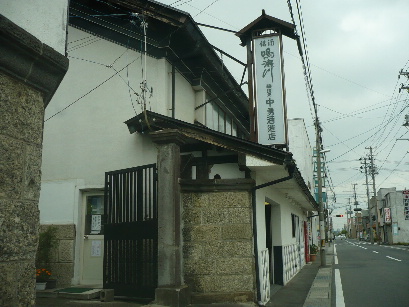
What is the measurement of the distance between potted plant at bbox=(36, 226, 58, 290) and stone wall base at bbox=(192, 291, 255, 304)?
3.83 metres

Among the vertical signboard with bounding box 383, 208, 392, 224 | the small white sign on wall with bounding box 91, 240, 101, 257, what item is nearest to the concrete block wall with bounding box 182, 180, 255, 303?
the small white sign on wall with bounding box 91, 240, 101, 257

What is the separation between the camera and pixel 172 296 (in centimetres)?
757

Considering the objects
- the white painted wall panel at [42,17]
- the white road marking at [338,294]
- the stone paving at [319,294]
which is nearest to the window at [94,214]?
the stone paving at [319,294]

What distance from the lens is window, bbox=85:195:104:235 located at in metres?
10.4

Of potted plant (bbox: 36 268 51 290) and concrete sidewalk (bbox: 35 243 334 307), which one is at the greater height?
potted plant (bbox: 36 268 51 290)

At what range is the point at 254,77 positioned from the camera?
1176 cm

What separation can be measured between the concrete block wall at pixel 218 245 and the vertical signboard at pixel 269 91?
3153 millimetres

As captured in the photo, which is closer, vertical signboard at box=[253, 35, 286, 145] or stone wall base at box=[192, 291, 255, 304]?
stone wall base at box=[192, 291, 255, 304]

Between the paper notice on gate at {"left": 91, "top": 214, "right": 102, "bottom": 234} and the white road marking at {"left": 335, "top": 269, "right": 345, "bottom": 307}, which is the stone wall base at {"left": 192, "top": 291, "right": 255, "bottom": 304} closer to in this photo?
the white road marking at {"left": 335, "top": 269, "right": 345, "bottom": 307}

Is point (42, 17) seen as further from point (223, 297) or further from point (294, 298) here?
point (294, 298)

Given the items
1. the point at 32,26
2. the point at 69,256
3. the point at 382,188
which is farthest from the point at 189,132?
the point at 382,188

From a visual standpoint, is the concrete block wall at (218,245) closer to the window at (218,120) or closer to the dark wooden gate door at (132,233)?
the dark wooden gate door at (132,233)

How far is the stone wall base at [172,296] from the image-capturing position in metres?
7.55

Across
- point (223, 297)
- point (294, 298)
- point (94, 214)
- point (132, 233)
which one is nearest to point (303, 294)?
point (294, 298)
